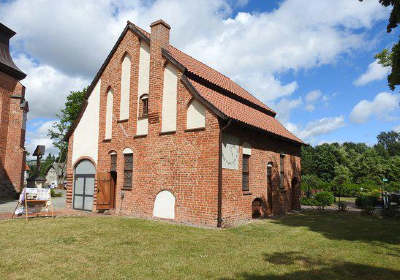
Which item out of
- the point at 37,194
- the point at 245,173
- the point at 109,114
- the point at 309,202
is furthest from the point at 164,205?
the point at 309,202

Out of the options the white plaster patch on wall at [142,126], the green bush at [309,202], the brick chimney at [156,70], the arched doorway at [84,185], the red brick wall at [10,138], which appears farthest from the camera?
the red brick wall at [10,138]

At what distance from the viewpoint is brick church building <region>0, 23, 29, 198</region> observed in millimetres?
23672

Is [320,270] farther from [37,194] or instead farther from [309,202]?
[309,202]

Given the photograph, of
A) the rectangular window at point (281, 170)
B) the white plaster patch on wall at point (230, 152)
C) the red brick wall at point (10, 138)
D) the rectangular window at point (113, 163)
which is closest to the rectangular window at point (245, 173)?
the white plaster patch on wall at point (230, 152)

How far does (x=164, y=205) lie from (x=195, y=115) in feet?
14.0

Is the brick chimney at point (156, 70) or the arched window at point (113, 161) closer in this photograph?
the brick chimney at point (156, 70)

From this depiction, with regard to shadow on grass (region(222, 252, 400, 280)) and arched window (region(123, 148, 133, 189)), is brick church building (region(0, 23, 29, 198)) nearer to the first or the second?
arched window (region(123, 148, 133, 189))

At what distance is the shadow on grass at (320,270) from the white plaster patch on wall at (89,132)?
41.1 feet

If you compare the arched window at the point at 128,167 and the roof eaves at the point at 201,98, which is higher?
the roof eaves at the point at 201,98

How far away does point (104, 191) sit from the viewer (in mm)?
15148

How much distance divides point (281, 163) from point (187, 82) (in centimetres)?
823

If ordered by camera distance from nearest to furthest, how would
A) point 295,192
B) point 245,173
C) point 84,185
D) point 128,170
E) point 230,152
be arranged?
point 230,152
point 245,173
point 128,170
point 84,185
point 295,192

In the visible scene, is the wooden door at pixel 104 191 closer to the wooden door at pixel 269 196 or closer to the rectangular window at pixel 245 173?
the rectangular window at pixel 245 173

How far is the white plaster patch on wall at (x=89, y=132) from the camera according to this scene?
16.6 metres
